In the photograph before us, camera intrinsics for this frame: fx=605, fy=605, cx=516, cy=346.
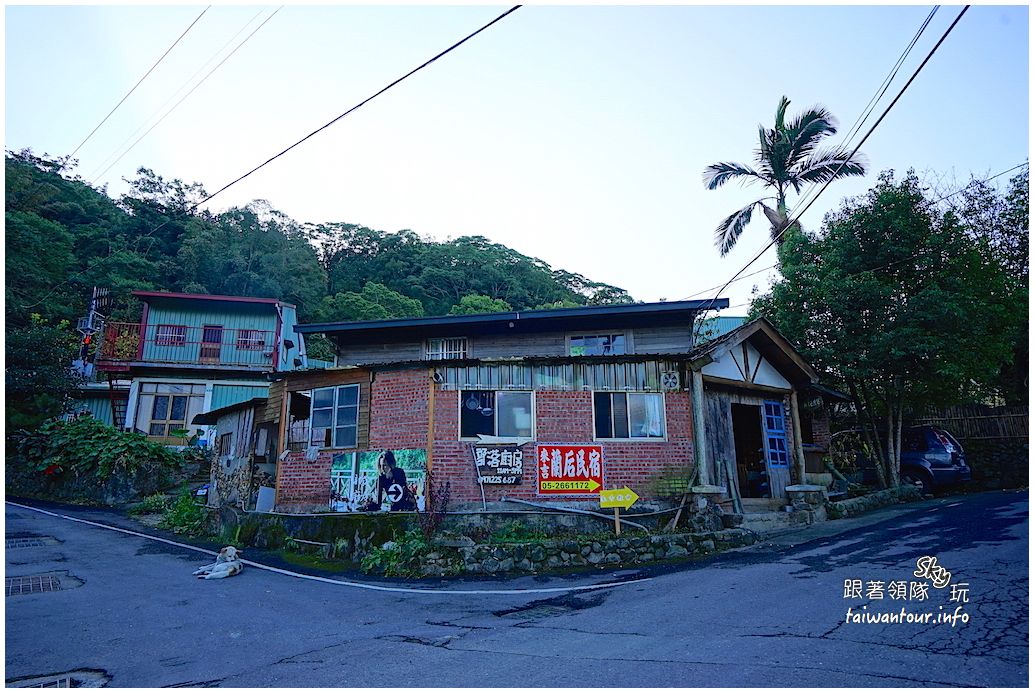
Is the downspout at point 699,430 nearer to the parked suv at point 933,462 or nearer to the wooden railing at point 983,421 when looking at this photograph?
the parked suv at point 933,462

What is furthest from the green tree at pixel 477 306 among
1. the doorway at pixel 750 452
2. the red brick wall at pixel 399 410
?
the red brick wall at pixel 399 410

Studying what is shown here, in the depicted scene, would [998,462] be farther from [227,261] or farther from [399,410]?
[227,261]

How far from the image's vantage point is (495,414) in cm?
1334

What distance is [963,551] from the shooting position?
9.02 metres

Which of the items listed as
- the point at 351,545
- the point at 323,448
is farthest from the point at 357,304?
the point at 351,545

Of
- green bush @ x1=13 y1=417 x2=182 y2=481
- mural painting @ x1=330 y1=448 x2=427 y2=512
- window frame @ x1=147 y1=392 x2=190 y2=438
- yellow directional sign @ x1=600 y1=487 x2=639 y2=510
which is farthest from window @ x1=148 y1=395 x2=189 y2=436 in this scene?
yellow directional sign @ x1=600 y1=487 x2=639 y2=510

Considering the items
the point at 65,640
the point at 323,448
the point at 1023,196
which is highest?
the point at 1023,196

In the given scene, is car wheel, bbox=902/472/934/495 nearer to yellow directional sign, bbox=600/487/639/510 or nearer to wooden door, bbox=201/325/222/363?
yellow directional sign, bbox=600/487/639/510

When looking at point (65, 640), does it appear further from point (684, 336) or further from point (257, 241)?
point (257, 241)

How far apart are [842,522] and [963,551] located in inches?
196

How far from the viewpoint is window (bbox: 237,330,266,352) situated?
A: 95.4ft

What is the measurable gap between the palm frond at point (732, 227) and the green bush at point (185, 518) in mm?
23112

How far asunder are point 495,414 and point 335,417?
4188mm

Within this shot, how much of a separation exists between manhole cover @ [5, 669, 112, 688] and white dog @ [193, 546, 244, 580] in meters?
4.99
